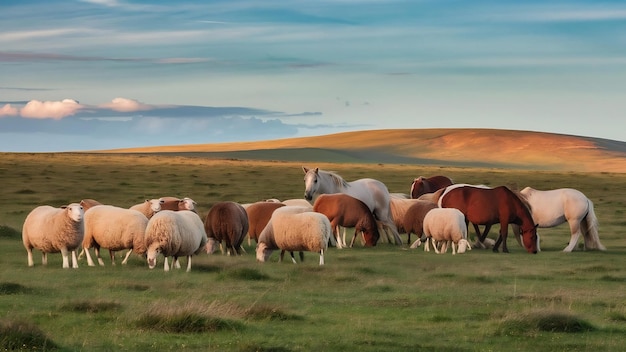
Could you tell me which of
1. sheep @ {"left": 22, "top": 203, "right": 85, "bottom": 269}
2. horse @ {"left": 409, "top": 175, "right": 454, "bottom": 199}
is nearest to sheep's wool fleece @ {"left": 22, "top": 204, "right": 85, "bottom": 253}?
sheep @ {"left": 22, "top": 203, "right": 85, "bottom": 269}

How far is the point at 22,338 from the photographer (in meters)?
10.2

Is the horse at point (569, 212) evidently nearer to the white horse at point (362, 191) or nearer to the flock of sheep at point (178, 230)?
the flock of sheep at point (178, 230)

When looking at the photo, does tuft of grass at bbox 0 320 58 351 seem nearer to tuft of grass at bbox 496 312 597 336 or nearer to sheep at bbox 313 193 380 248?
tuft of grass at bbox 496 312 597 336

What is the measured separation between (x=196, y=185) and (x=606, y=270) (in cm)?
3006

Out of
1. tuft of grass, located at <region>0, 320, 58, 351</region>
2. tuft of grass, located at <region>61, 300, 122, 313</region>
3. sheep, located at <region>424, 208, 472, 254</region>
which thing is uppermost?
sheep, located at <region>424, 208, 472, 254</region>

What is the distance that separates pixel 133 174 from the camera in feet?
183

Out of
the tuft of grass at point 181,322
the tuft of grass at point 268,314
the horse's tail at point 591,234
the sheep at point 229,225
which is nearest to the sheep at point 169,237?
the sheep at point 229,225

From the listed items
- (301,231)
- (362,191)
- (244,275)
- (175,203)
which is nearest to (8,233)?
(175,203)

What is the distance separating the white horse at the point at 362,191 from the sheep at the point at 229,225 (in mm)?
4125

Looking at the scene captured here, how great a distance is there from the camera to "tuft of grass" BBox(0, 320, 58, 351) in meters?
10.0

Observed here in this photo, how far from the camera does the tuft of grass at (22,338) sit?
1004cm

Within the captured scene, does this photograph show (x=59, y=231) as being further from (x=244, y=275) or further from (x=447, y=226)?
(x=447, y=226)

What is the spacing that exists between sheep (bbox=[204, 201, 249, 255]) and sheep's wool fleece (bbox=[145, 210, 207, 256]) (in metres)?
2.85

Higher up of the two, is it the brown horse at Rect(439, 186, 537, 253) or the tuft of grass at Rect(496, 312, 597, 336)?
the brown horse at Rect(439, 186, 537, 253)
